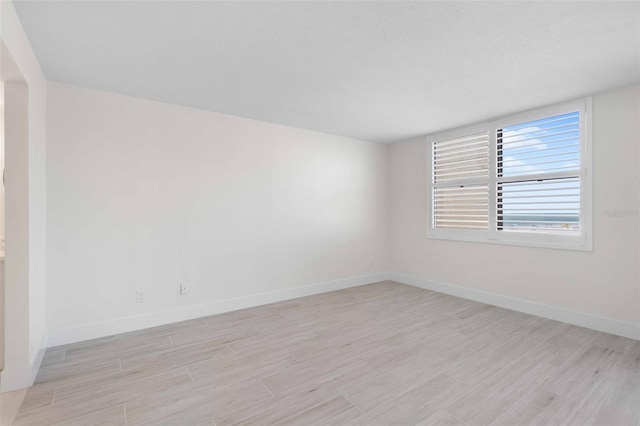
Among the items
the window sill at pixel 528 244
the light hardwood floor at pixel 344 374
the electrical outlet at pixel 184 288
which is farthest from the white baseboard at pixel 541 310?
the electrical outlet at pixel 184 288

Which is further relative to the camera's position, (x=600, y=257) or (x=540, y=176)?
(x=540, y=176)

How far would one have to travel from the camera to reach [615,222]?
3049 millimetres

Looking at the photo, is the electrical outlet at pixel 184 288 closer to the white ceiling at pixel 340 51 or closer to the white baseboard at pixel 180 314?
the white baseboard at pixel 180 314

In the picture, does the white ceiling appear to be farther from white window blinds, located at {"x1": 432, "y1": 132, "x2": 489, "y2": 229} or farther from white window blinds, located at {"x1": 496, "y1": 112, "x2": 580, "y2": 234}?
white window blinds, located at {"x1": 432, "y1": 132, "x2": 489, "y2": 229}

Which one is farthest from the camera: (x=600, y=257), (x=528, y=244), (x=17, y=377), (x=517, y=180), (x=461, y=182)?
(x=461, y=182)

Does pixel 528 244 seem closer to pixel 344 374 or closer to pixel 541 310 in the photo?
pixel 541 310

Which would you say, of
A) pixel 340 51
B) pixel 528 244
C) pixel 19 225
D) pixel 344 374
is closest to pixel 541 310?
pixel 528 244

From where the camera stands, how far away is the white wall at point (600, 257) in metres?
2.95

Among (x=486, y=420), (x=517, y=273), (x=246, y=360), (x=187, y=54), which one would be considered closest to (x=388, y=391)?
(x=486, y=420)

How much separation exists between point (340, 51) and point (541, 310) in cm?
369

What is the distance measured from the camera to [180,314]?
3439mm

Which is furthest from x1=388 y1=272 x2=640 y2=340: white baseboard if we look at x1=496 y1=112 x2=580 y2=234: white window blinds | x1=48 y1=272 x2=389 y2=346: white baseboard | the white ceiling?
the white ceiling

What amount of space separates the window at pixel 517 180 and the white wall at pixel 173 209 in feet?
5.46

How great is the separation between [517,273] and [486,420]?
8.36ft
